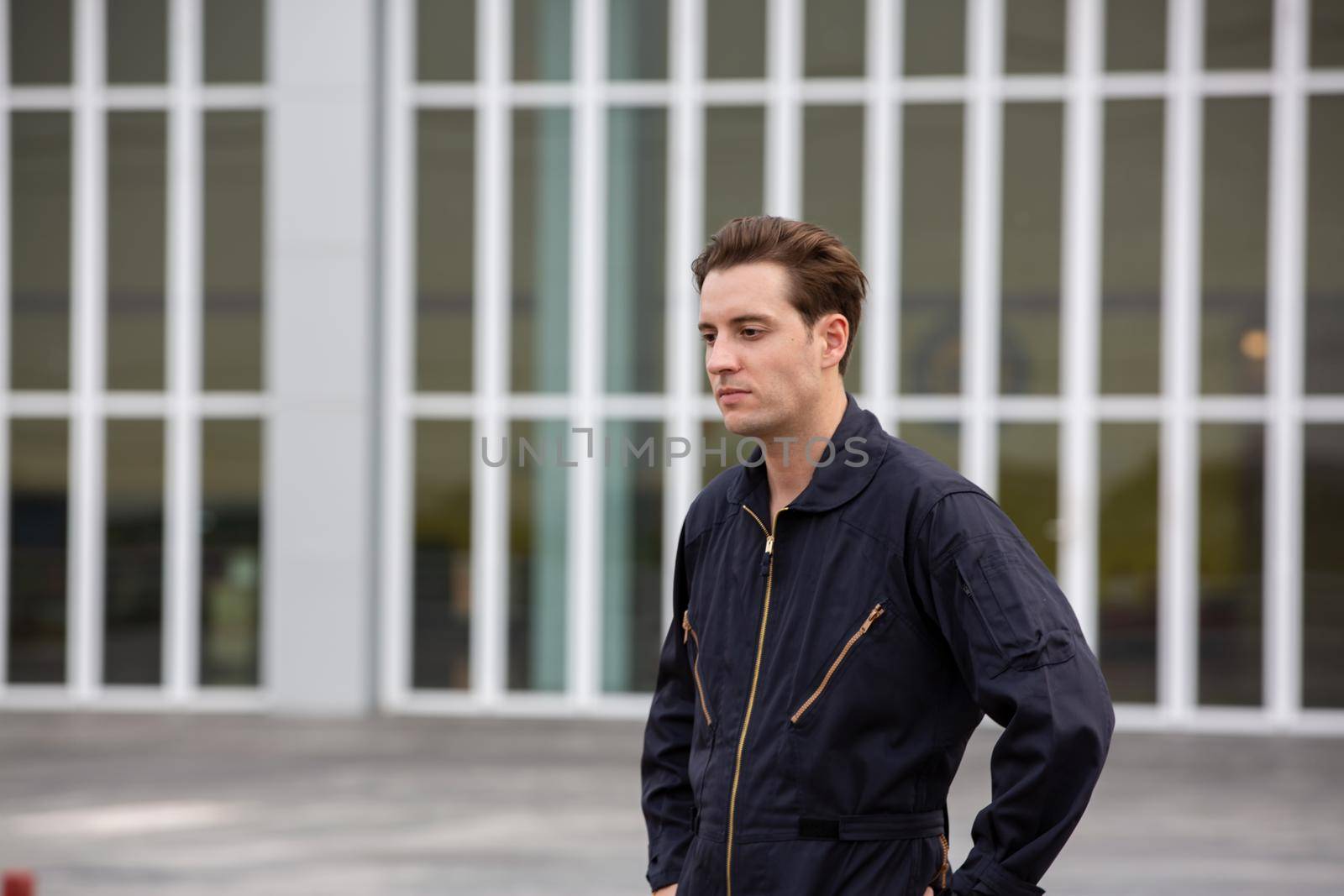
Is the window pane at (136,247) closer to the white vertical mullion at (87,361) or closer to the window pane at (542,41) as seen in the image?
the white vertical mullion at (87,361)

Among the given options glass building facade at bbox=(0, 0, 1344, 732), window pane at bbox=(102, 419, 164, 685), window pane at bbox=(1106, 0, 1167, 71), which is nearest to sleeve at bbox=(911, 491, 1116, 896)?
glass building facade at bbox=(0, 0, 1344, 732)

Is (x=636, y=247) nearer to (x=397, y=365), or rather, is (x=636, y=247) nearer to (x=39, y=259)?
(x=397, y=365)

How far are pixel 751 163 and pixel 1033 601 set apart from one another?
10999 mm

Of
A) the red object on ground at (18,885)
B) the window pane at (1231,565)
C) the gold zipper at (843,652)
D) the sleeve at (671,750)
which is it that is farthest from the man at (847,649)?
the window pane at (1231,565)

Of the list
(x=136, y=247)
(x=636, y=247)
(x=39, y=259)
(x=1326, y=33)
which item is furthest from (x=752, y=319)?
(x=39, y=259)

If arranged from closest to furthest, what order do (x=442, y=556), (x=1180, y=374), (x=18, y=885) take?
(x=18, y=885) → (x=1180, y=374) → (x=442, y=556)

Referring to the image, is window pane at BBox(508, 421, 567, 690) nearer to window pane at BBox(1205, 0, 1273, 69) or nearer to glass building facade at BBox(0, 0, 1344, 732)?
glass building facade at BBox(0, 0, 1344, 732)

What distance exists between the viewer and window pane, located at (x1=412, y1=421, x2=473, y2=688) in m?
13.1

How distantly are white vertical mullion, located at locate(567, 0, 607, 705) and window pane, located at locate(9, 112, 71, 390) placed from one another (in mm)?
4383

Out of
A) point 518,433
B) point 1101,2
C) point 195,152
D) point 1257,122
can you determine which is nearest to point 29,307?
point 195,152

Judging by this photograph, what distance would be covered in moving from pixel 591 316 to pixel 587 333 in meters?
0.14

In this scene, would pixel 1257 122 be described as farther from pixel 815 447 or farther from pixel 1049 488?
pixel 815 447

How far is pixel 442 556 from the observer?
13.1m

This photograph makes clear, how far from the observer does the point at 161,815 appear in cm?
895
